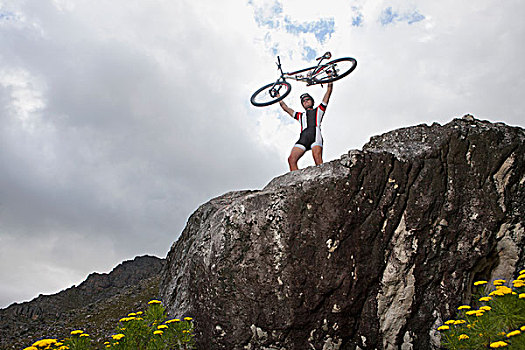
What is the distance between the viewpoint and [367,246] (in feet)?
28.1

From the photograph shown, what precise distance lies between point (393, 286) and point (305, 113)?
656cm

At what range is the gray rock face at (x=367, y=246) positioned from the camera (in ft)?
26.4

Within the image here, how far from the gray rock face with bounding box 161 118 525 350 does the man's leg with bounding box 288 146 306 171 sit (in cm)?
285

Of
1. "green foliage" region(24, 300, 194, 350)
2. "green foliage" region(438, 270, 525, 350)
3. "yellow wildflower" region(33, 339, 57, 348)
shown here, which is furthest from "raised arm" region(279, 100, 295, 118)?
"yellow wildflower" region(33, 339, 57, 348)

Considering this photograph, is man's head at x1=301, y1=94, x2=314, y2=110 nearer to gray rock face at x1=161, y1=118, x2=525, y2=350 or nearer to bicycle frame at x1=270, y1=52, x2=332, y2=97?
bicycle frame at x1=270, y1=52, x2=332, y2=97

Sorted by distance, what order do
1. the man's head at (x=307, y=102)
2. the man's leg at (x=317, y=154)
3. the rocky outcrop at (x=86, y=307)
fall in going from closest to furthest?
the man's leg at (x=317, y=154) → the man's head at (x=307, y=102) → the rocky outcrop at (x=86, y=307)

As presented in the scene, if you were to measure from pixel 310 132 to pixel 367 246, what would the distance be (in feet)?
16.8

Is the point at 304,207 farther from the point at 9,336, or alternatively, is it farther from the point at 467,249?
the point at 9,336

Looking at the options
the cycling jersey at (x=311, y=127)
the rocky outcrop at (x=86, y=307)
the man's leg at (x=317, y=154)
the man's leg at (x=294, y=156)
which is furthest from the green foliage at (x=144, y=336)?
the rocky outcrop at (x=86, y=307)

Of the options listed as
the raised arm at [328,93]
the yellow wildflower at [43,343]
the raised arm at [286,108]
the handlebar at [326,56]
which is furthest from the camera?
the handlebar at [326,56]

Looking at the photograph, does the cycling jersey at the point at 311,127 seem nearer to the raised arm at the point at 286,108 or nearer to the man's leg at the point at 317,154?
the man's leg at the point at 317,154

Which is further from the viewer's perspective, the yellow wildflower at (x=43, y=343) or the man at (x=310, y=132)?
the man at (x=310, y=132)

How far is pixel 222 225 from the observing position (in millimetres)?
8617

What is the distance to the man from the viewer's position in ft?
40.9
